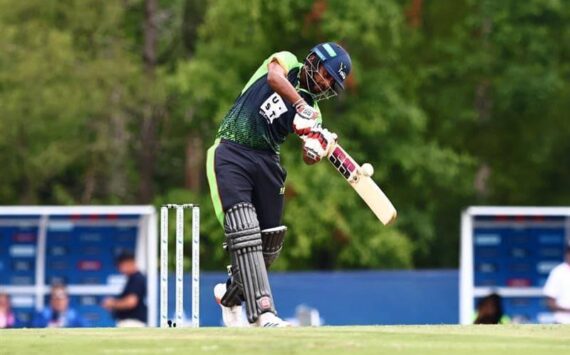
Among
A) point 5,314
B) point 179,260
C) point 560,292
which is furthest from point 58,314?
point 179,260

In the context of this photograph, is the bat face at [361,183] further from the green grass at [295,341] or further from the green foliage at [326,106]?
the green foliage at [326,106]

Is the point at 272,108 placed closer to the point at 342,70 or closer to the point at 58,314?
the point at 342,70

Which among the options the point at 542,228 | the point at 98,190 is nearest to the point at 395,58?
the point at 98,190

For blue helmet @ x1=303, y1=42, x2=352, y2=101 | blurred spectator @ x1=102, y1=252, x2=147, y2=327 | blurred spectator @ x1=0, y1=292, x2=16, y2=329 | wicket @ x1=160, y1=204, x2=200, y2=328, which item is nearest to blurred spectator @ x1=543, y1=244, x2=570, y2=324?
blurred spectator @ x1=102, y1=252, x2=147, y2=327

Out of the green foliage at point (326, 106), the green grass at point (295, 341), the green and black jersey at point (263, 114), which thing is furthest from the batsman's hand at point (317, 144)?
the green foliage at point (326, 106)

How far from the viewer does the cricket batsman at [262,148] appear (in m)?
10.5

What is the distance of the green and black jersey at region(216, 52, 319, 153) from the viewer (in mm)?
10711

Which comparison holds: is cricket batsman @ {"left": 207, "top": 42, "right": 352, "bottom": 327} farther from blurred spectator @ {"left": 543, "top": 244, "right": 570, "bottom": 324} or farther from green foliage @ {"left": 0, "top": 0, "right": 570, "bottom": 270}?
green foliage @ {"left": 0, "top": 0, "right": 570, "bottom": 270}

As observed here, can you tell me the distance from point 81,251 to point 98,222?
1.53ft

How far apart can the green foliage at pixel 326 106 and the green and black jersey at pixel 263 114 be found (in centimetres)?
2359

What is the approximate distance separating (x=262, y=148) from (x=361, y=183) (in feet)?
2.23

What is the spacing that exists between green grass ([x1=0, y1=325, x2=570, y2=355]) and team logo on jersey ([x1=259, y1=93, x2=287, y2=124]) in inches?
67.8

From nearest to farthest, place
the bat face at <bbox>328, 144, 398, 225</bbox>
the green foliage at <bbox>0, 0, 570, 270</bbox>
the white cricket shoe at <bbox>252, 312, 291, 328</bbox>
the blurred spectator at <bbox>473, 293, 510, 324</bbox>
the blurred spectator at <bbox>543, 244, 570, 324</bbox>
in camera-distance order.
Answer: the white cricket shoe at <bbox>252, 312, 291, 328</bbox>
the bat face at <bbox>328, 144, 398, 225</bbox>
the blurred spectator at <bbox>473, 293, 510, 324</bbox>
the blurred spectator at <bbox>543, 244, 570, 324</bbox>
the green foliage at <bbox>0, 0, 570, 270</bbox>

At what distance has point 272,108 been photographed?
35.1ft
